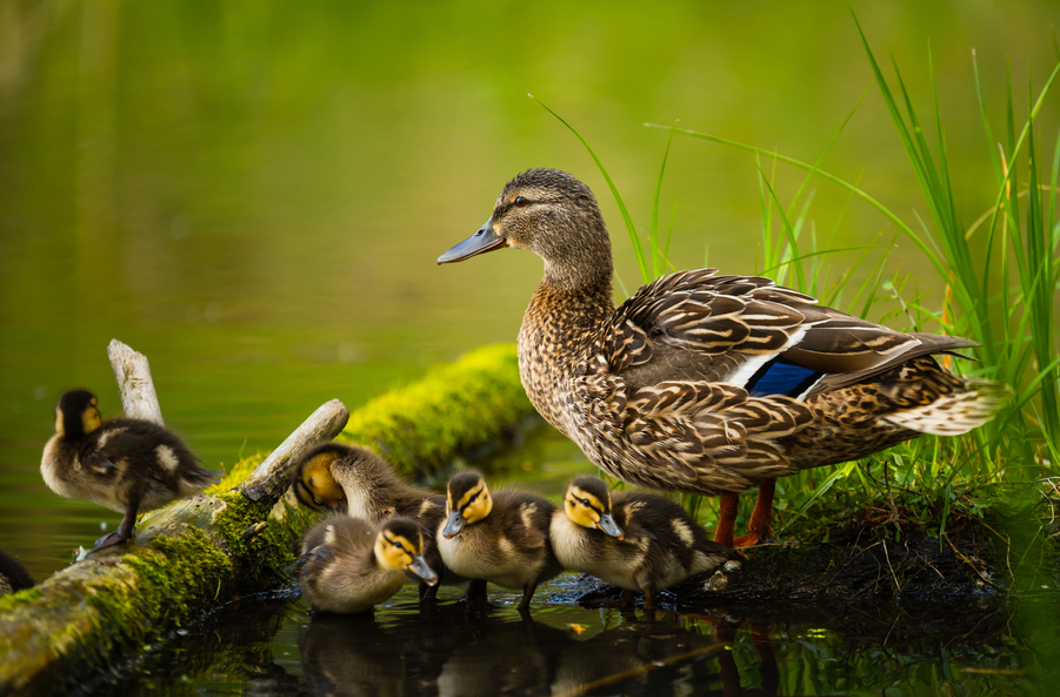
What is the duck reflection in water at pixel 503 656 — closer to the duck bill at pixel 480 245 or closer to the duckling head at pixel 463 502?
the duckling head at pixel 463 502

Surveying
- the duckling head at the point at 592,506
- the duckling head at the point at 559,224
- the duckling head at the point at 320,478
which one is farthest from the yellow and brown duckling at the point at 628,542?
the duckling head at the point at 559,224

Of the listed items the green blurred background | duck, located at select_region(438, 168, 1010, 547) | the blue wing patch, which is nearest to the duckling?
the green blurred background

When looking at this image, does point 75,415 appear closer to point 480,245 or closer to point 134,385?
point 134,385

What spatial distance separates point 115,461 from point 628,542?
1.94 metres

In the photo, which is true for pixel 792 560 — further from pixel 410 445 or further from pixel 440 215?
pixel 440 215

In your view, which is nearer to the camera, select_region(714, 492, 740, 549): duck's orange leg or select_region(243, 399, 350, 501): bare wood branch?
select_region(714, 492, 740, 549): duck's orange leg

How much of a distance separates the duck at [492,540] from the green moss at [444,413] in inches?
76.6

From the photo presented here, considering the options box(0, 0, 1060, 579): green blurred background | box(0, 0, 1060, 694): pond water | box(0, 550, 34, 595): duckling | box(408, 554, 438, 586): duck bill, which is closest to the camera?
box(0, 550, 34, 595): duckling

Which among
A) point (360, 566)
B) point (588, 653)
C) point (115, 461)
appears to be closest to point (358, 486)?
point (360, 566)

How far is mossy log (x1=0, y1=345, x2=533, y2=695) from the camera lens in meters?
3.27

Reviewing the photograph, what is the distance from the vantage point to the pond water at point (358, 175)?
596 centimetres

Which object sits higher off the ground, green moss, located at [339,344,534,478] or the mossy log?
the mossy log

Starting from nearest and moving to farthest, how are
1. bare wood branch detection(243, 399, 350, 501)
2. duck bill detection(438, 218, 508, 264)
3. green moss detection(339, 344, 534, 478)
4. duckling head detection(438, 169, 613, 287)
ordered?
bare wood branch detection(243, 399, 350, 501), duckling head detection(438, 169, 613, 287), duck bill detection(438, 218, 508, 264), green moss detection(339, 344, 534, 478)

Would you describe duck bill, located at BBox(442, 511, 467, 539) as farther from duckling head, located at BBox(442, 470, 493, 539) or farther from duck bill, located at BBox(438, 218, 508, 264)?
duck bill, located at BBox(438, 218, 508, 264)
